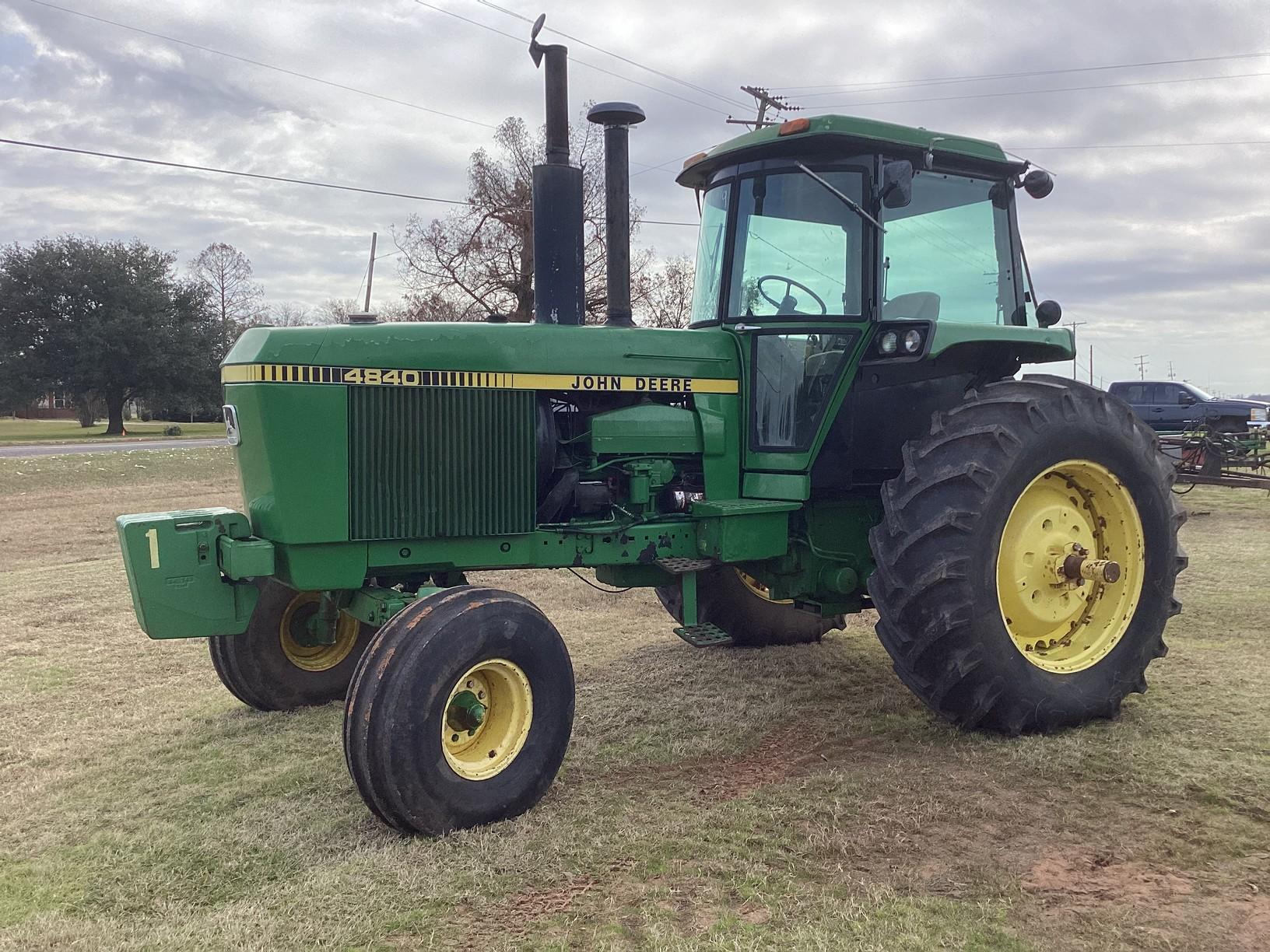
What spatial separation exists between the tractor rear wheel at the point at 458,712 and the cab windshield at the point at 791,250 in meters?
1.95

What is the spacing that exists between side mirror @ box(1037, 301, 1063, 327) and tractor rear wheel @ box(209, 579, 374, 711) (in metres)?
3.87

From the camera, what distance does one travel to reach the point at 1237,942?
8.57 feet

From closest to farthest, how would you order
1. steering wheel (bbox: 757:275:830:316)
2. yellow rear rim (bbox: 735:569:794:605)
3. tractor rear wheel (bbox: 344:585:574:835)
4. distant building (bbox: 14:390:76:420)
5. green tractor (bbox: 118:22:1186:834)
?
Result: 1. tractor rear wheel (bbox: 344:585:574:835)
2. green tractor (bbox: 118:22:1186:834)
3. steering wheel (bbox: 757:275:830:316)
4. yellow rear rim (bbox: 735:569:794:605)
5. distant building (bbox: 14:390:76:420)

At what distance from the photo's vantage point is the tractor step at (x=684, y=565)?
4.39 m


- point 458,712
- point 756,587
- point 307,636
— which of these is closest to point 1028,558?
point 756,587

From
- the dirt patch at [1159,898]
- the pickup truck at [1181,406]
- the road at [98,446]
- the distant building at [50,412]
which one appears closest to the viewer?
the dirt patch at [1159,898]

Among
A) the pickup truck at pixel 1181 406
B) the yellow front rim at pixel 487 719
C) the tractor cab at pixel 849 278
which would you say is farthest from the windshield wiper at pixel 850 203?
the pickup truck at pixel 1181 406

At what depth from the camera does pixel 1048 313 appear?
199 inches

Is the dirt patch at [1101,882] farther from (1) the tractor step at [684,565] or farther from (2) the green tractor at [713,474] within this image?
(1) the tractor step at [684,565]

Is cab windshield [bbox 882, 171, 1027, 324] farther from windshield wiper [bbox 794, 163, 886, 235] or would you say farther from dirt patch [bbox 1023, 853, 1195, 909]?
dirt patch [bbox 1023, 853, 1195, 909]

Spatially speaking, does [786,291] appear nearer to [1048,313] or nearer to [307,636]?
[1048,313]

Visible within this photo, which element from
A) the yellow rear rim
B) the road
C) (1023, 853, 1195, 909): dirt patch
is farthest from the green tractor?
the road

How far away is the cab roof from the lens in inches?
170

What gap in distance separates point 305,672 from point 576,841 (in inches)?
82.9
